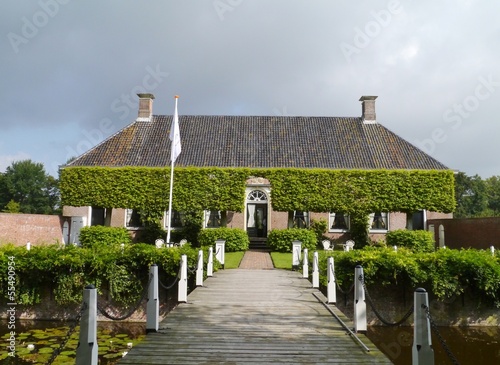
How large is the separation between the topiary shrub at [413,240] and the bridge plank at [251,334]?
11.3 meters

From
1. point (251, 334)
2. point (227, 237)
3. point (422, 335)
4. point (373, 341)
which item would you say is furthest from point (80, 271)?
point (422, 335)

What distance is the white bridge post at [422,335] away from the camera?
4.43 metres

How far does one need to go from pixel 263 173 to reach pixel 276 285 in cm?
1058

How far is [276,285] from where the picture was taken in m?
10.9

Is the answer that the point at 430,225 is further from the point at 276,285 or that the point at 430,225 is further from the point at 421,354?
the point at 421,354

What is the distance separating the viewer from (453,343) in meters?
9.88

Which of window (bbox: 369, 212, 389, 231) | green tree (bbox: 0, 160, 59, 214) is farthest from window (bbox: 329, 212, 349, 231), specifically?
green tree (bbox: 0, 160, 59, 214)

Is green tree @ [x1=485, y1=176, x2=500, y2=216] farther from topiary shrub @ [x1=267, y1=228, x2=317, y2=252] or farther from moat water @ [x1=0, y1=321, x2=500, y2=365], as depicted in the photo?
moat water @ [x1=0, y1=321, x2=500, y2=365]

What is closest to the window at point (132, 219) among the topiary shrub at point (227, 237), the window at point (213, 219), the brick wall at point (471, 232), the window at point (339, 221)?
the window at point (213, 219)

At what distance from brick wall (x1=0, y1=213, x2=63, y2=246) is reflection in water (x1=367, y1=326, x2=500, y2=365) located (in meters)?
14.5

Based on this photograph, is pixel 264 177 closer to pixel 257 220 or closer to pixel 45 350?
pixel 257 220

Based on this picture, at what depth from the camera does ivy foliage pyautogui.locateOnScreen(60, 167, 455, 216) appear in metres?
20.7

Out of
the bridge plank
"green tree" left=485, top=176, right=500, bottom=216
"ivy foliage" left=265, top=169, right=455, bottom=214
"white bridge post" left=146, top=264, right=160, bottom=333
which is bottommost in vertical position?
the bridge plank

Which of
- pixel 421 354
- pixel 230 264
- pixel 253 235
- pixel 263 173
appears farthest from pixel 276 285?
pixel 253 235
